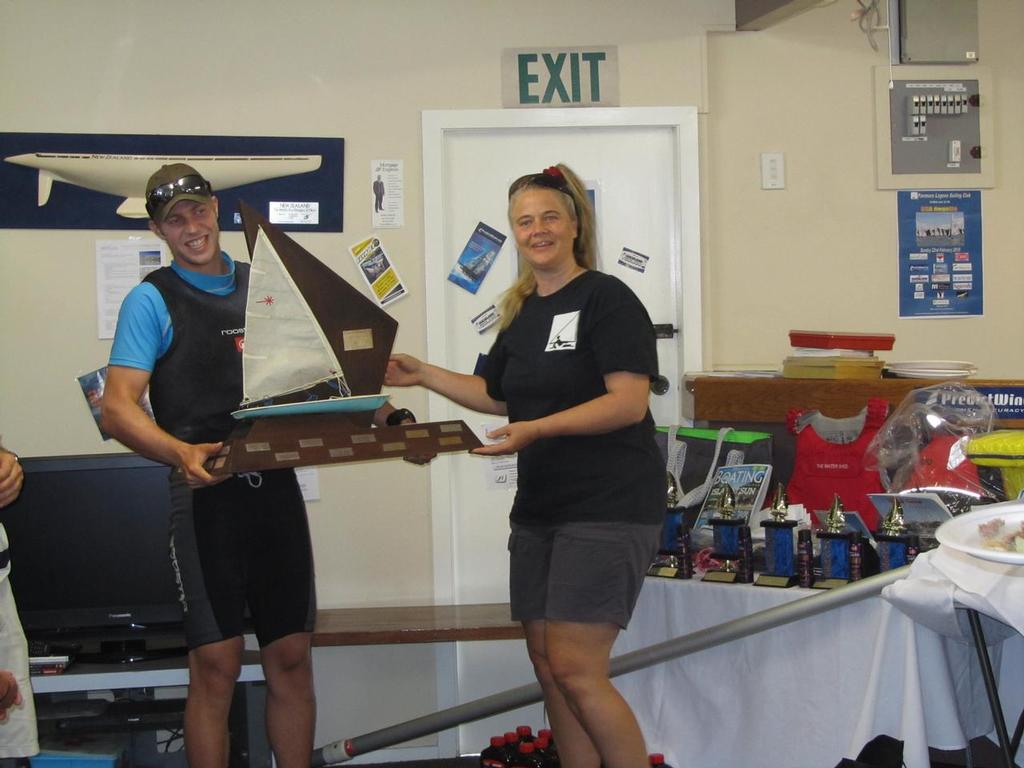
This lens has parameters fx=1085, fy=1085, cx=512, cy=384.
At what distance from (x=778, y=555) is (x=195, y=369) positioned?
4.23ft

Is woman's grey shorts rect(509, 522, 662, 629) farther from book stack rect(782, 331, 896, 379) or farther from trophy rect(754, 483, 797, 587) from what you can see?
book stack rect(782, 331, 896, 379)

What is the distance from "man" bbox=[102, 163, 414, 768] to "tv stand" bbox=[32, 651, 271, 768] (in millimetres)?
751

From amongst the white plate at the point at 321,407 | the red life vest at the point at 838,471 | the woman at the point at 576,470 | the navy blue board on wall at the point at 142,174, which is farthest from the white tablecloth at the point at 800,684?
the navy blue board on wall at the point at 142,174

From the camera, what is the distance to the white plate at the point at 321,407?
2125 millimetres

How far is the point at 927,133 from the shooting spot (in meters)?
3.85

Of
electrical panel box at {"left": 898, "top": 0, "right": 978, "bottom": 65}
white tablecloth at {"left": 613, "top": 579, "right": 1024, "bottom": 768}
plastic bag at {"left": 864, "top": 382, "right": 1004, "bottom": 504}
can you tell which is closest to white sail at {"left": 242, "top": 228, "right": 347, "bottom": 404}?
white tablecloth at {"left": 613, "top": 579, "right": 1024, "bottom": 768}

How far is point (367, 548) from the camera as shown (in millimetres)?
3631

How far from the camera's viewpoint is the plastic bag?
236cm

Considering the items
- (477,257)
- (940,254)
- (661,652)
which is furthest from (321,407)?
(940,254)

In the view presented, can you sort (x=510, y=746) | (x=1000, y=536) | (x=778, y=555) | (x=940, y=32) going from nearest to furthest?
(x=1000, y=536) < (x=778, y=555) < (x=510, y=746) < (x=940, y=32)

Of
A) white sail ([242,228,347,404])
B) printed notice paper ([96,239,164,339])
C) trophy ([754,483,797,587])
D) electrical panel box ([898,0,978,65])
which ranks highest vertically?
electrical panel box ([898,0,978,65])

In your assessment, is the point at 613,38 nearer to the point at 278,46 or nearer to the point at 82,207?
the point at 278,46

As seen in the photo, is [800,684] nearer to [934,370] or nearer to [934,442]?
[934,442]

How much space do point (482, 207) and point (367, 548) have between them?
1.22 meters
